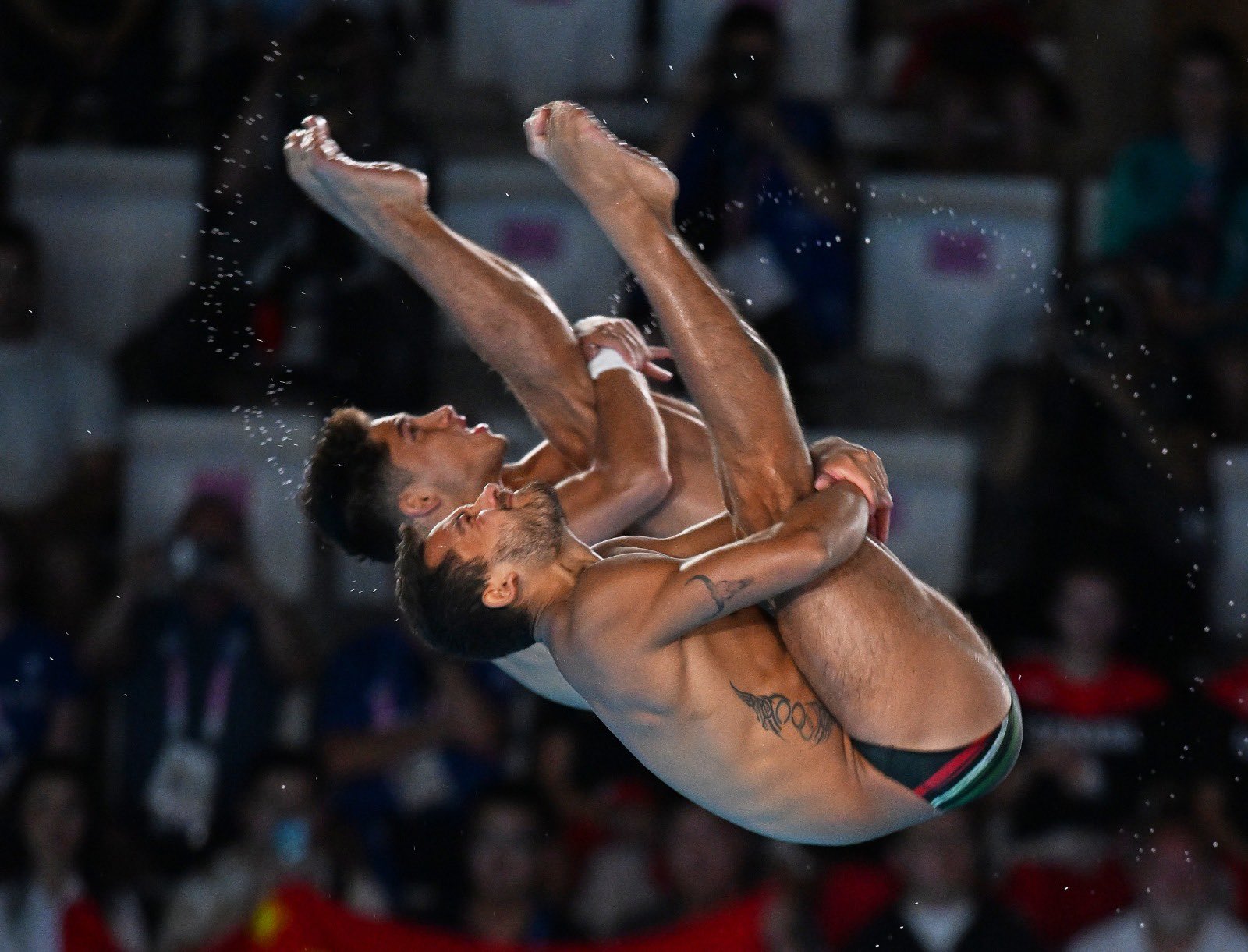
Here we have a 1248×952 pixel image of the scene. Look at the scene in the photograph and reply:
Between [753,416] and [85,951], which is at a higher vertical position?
[753,416]

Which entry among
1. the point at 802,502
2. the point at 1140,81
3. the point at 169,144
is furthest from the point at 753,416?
the point at 1140,81

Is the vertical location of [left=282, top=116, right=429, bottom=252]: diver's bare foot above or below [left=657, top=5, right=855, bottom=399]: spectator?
above

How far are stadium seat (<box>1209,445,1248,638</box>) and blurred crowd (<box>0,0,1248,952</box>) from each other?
49 millimetres

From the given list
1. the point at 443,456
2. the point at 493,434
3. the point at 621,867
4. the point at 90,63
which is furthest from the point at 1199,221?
the point at 90,63

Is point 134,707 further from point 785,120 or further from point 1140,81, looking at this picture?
→ point 1140,81

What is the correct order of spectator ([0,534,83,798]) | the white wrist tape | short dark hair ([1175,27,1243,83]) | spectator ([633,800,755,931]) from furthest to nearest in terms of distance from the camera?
short dark hair ([1175,27,1243,83]) → spectator ([0,534,83,798]) → spectator ([633,800,755,931]) → the white wrist tape

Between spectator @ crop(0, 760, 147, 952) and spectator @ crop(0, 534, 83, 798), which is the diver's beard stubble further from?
spectator @ crop(0, 534, 83, 798)

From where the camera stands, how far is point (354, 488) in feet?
10.4

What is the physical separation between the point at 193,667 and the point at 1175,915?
8.22 ft

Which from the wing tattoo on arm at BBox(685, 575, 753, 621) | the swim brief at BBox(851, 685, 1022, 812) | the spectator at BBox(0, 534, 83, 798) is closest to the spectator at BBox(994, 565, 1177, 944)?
the swim brief at BBox(851, 685, 1022, 812)

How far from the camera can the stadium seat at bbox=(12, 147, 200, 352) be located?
5383 millimetres

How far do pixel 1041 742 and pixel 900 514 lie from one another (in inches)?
31.8

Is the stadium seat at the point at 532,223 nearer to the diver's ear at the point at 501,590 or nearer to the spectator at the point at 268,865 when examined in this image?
the spectator at the point at 268,865

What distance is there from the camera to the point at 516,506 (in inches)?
106
